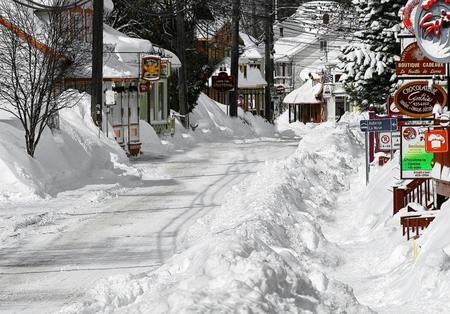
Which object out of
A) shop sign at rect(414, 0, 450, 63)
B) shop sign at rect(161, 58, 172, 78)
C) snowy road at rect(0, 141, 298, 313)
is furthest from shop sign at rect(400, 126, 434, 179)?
shop sign at rect(161, 58, 172, 78)

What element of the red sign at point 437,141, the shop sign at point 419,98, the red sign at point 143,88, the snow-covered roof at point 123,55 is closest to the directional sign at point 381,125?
the shop sign at point 419,98

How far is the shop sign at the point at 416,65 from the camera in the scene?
18.2m

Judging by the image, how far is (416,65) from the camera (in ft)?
60.1

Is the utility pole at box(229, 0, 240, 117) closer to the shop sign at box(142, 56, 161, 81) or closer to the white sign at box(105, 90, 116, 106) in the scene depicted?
the shop sign at box(142, 56, 161, 81)

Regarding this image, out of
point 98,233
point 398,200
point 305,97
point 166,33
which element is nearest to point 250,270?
point 398,200

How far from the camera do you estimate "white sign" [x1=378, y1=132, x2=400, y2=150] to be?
21.5 meters

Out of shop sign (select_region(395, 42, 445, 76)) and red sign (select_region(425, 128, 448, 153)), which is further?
shop sign (select_region(395, 42, 445, 76))

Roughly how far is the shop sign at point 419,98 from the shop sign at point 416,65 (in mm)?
1055

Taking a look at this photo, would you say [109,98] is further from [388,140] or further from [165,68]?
[388,140]

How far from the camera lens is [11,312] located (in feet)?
33.6

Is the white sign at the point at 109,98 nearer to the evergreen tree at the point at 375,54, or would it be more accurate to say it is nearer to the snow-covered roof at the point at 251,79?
the evergreen tree at the point at 375,54

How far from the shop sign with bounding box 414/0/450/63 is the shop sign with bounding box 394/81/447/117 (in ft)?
4.72

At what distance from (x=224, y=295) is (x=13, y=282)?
5836mm

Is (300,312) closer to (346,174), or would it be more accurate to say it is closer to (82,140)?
(346,174)
